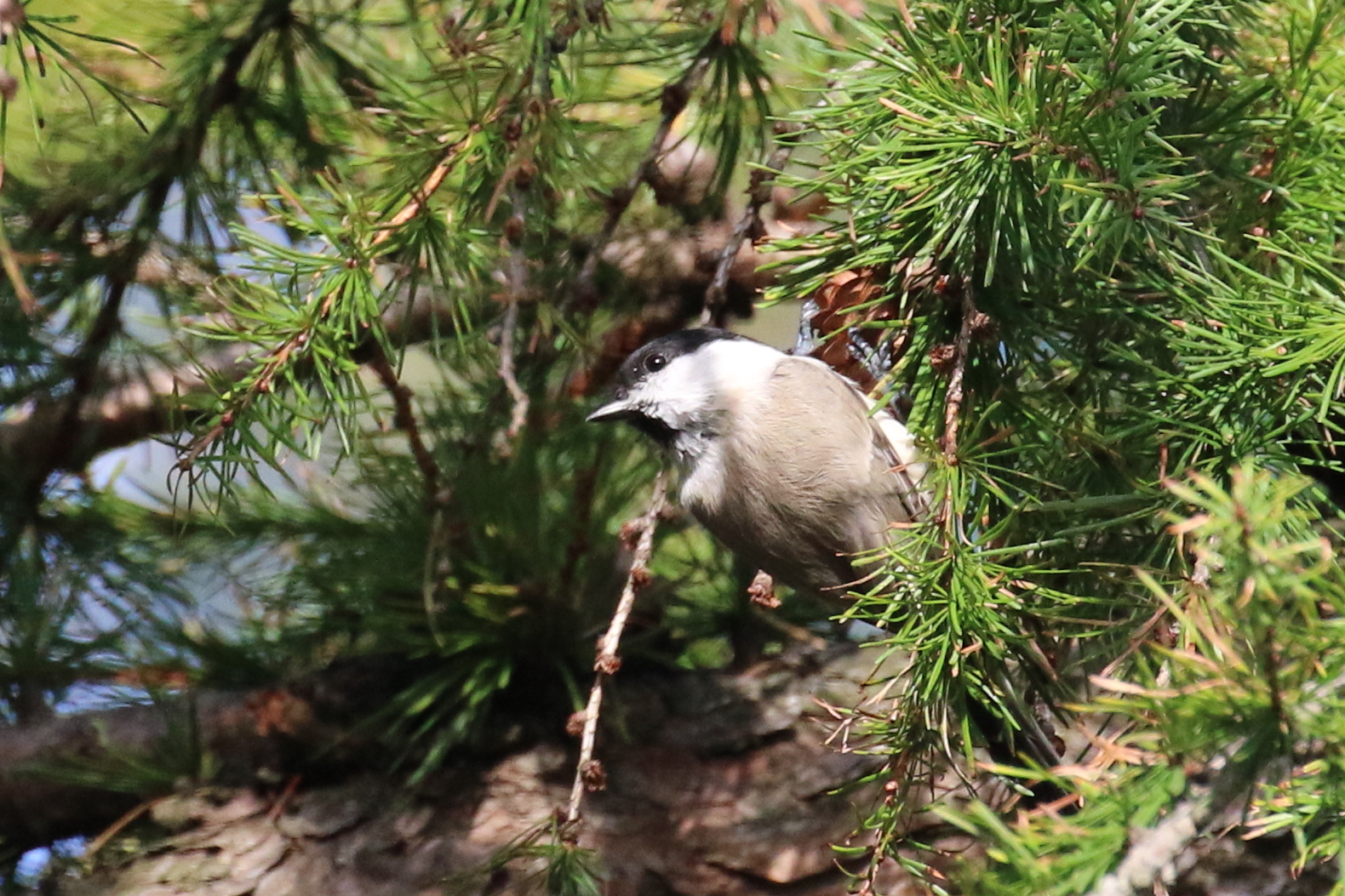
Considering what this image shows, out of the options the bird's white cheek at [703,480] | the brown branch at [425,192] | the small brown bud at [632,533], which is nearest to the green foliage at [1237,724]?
the small brown bud at [632,533]

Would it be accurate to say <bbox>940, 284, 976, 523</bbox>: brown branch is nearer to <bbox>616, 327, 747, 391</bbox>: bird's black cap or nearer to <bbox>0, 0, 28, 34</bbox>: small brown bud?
<bbox>616, 327, 747, 391</bbox>: bird's black cap

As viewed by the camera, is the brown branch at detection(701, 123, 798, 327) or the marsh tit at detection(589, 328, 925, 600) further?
the marsh tit at detection(589, 328, 925, 600)

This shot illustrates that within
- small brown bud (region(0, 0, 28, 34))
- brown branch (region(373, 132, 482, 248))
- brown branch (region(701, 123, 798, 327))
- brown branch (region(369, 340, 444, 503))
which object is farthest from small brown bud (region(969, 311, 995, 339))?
small brown bud (region(0, 0, 28, 34))

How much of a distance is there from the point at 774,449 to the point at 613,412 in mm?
240

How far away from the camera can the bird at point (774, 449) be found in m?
1.67

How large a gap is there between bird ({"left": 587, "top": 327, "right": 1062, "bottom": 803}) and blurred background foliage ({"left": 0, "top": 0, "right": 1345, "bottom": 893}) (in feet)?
0.34

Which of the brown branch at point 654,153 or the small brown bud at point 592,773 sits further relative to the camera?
the brown branch at point 654,153

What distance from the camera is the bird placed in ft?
5.48

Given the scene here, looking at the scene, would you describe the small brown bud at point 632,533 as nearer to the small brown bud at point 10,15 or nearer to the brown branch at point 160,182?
the small brown bud at point 10,15

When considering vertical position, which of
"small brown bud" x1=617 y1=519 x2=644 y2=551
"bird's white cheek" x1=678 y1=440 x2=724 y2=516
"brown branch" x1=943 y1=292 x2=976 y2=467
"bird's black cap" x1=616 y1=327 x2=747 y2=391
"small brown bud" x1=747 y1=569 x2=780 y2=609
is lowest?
"small brown bud" x1=747 y1=569 x2=780 y2=609

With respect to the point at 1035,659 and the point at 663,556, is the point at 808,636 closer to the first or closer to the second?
the point at 663,556

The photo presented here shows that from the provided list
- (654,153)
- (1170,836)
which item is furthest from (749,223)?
(1170,836)

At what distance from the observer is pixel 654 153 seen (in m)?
1.45

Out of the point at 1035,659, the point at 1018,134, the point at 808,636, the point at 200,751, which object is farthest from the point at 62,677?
the point at 1018,134
